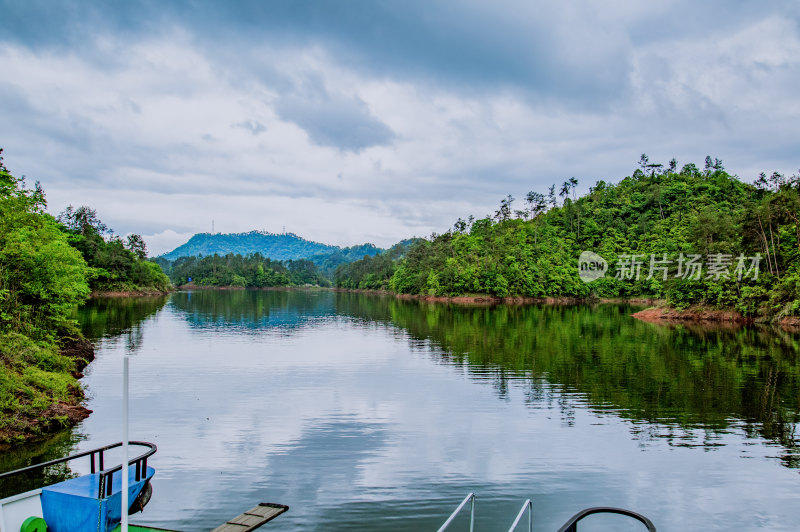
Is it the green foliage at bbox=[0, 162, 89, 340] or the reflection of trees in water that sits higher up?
the green foliage at bbox=[0, 162, 89, 340]

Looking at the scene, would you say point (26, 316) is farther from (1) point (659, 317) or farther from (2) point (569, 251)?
(2) point (569, 251)

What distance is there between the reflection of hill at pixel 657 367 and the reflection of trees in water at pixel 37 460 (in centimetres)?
1857

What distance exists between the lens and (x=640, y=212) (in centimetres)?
14100

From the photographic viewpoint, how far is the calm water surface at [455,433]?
12.6m

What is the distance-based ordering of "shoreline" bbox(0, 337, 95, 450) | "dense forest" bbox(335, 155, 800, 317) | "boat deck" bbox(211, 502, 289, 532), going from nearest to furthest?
"boat deck" bbox(211, 502, 289, 532)
"shoreline" bbox(0, 337, 95, 450)
"dense forest" bbox(335, 155, 800, 317)

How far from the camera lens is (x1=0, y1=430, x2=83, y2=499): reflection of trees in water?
43.3ft

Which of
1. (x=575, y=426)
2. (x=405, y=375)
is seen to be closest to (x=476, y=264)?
(x=405, y=375)

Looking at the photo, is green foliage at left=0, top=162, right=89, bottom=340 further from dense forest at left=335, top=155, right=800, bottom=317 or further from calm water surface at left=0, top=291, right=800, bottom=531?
dense forest at left=335, top=155, right=800, bottom=317

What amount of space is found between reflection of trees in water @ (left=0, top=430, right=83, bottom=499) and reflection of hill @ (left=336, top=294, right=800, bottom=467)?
1857 centimetres

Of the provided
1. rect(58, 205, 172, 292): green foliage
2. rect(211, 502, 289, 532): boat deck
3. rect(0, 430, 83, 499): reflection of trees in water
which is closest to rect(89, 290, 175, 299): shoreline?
rect(58, 205, 172, 292): green foliage

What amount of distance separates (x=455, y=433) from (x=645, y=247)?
120 metres

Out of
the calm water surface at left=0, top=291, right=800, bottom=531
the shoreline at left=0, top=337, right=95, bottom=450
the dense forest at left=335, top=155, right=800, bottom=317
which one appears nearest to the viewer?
the calm water surface at left=0, top=291, right=800, bottom=531

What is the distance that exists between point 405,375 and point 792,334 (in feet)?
136

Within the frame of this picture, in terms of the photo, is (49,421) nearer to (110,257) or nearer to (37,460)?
(37,460)
